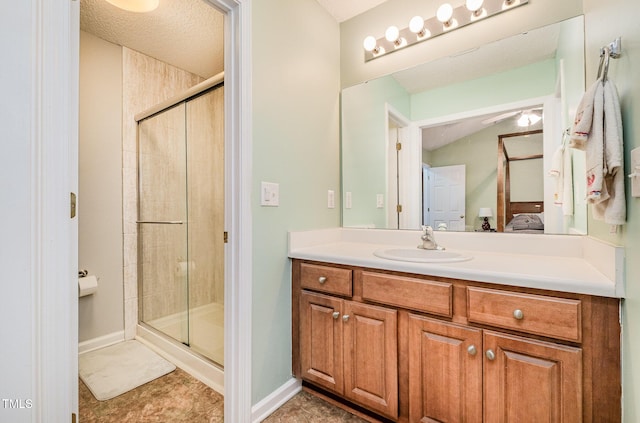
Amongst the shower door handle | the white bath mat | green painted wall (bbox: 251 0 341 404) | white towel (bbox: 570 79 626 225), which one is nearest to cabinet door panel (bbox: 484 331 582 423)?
white towel (bbox: 570 79 626 225)

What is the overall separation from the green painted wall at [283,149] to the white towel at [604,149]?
1235 millimetres

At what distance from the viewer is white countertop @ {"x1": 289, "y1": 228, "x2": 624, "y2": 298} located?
90 cm

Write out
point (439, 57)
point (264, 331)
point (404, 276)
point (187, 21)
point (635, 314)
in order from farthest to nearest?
1. point (187, 21)
2. point (439, 57)
3. point (264, 331)
4. point (404, 276)
5. point (635, 314)

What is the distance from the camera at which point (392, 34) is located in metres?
1.78

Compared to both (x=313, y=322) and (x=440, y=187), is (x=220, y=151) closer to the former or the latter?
(x=313, y=322)

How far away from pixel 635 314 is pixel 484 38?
1451mm

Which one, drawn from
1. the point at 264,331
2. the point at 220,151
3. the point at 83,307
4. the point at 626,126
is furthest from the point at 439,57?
the point at 83,307

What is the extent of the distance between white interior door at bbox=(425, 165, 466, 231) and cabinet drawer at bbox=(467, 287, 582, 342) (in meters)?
0.65

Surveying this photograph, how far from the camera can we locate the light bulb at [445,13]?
157 centimetres

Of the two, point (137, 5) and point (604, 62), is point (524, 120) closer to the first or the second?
point (604, 62)

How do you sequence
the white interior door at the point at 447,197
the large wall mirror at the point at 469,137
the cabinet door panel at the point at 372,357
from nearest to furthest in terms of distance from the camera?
the cabinet door panel at the point at 372,357, the large wall mirror at the point at 469,137, the white interior door at the point at 447,197

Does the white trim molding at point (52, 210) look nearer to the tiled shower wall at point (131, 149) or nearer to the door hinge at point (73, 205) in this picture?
the door hinge at point (73, 205)

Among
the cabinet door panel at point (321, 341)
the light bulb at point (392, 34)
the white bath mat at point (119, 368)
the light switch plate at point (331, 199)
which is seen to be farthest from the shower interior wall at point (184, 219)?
the light bulb at point (392, 34)

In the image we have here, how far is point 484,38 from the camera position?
5.04 feet
